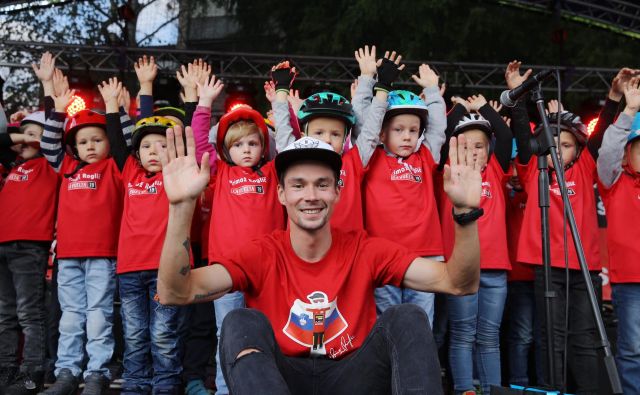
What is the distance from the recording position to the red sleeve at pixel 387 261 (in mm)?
3029

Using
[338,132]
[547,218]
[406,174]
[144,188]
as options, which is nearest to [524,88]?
[547,218]

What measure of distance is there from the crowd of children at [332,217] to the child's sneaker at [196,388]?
1 cm

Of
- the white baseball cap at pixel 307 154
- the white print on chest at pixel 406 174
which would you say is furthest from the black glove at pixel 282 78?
the white baseball cap at pixel 307 154

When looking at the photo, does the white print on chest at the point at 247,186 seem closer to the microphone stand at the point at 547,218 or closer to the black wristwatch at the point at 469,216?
the microphone stand at the point at 547,218

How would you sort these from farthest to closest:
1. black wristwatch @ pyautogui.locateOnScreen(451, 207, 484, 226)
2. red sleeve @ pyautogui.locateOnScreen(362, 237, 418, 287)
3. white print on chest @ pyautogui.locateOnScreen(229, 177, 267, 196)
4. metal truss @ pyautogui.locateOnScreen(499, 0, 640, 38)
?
metal truss @ pyautogui.locateOnScreen(499, 0, 640, 38) < white print on chest @ pyautogui.locateOnScreen(229, 177, 267, 196) < red sleeve @ pyautogui.locateOnScreen(362, 237, 418, 287) < black wristwatch @ pyautogui.locateOnScreen(451, 207, 484, 226)

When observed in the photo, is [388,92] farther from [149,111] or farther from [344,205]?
[149,111]

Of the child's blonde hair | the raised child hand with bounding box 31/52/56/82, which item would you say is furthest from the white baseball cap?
the raised child hand with bounding box 31/52/56/82

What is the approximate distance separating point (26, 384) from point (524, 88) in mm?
3896

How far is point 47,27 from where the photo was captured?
15.9m

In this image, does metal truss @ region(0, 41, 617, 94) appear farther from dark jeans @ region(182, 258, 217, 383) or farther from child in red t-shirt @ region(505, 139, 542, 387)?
dark jeans @ region(182, 258, 217, 383)

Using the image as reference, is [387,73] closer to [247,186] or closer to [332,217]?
[332,217]

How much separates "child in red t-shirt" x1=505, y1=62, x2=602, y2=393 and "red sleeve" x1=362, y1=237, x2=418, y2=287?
5.99 feet
